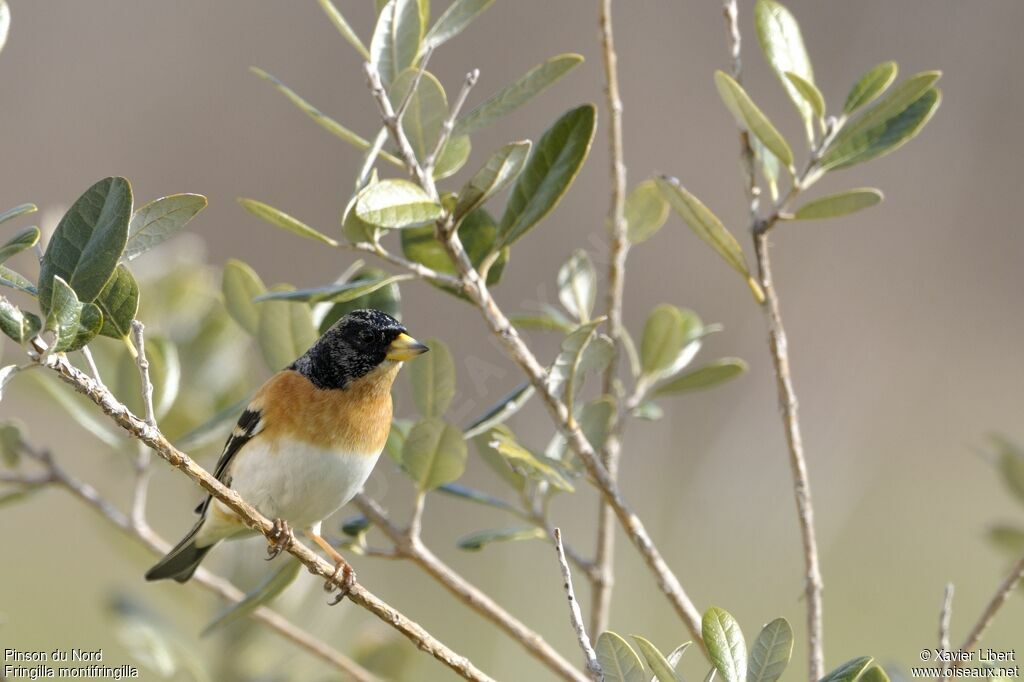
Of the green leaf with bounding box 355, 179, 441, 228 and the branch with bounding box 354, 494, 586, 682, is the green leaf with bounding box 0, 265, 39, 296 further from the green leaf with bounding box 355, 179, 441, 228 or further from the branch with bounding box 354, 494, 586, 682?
the branch with bounding box 354, 494, 586, 682

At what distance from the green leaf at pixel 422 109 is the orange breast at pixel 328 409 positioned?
31.8 inches

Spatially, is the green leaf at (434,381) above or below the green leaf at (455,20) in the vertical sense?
below

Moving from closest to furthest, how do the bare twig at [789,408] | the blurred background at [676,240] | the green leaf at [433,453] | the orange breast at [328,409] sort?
the bare twig at [789,408] → the green leaf at [433,453] → the orange breast at [328,409] → the blurred background at [676,240]

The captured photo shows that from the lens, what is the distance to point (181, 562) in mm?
2625

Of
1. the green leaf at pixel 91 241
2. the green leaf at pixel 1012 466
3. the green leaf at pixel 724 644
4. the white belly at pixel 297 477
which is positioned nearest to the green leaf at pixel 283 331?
the white belly at pixel 297 477

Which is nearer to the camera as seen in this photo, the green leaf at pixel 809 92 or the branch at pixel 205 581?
the green leaf at pixel 809 92

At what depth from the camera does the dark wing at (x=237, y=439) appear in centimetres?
262

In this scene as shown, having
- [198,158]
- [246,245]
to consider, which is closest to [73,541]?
[246,245]

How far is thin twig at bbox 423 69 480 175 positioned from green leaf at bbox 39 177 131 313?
0.47 meters

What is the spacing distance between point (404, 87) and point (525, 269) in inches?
278

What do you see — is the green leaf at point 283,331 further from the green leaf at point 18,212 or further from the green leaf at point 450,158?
the green leaf at point 18,212

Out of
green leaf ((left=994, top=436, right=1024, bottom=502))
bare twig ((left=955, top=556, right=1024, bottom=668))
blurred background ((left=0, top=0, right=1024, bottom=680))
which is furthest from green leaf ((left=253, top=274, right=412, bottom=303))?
blurred background ((left=0, top=0, right=1024, bottom=680))

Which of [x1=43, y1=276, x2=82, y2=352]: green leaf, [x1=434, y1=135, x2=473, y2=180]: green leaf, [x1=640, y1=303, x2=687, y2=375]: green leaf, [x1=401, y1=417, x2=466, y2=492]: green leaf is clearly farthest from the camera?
[x1=640, y1=303, x2=687, y2=375]: green leaf

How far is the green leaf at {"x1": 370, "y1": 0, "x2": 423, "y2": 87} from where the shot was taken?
1856 mm
